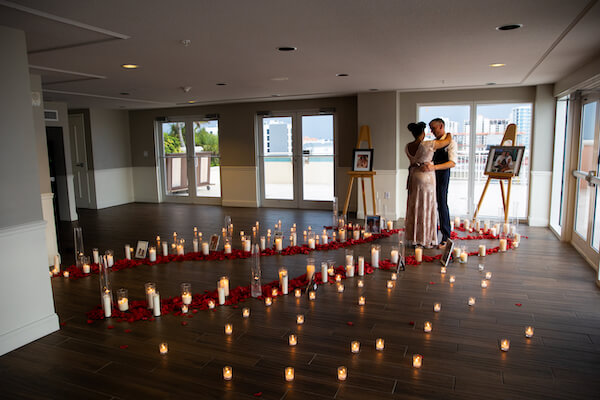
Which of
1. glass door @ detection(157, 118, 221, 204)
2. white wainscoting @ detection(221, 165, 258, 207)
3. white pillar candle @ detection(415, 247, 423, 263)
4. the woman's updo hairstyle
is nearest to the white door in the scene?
glass door @ detection(157, 118, 221, 204)

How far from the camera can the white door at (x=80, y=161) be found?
10484mm

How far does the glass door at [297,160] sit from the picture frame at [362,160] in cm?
152

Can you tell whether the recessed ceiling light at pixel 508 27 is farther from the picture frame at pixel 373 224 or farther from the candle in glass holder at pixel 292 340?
the picture frame at pixel 373 224

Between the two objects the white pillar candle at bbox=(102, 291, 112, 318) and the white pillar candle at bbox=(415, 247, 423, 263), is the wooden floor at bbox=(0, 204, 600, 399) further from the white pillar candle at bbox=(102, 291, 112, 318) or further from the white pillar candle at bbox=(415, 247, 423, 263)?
the white pillar candle at bbox=(415, 247, 423, 263)

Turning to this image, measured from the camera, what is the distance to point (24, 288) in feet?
11.2

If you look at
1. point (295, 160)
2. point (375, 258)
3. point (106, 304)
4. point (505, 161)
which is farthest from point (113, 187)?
point (505, 161)

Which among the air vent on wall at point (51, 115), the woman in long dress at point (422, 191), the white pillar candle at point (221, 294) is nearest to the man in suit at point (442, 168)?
the woman in long dress at point (422, 191)

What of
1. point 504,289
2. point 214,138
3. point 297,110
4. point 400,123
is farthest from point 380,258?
point 214,138

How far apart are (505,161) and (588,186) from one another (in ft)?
5.32

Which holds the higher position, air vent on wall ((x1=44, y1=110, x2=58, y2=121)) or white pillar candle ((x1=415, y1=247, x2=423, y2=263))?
air vent on wall ((x1=44, y1=110, x2=58, y2=121))

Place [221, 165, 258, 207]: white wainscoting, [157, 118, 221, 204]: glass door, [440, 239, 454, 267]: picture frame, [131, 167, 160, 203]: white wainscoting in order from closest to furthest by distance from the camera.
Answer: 1. [440, 239, 454, 267]: picture frame
2. [221, 165, 258, 207]: white wainscoting
3. [157, 118, 221, 204]: glass door
4. [131, 167, 160, 203]: white wainscoting

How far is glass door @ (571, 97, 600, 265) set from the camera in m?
Result: 5.24

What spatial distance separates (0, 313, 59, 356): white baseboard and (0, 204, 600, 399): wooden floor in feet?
0.23

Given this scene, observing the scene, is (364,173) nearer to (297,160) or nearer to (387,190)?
(387,190)
